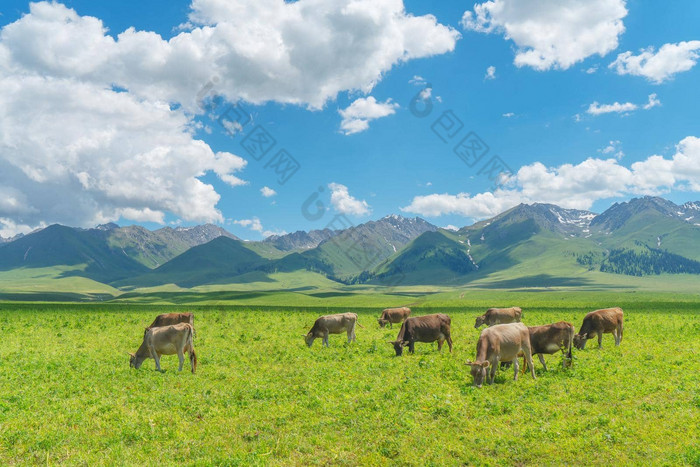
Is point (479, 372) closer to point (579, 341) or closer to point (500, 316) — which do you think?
point (579, 341)

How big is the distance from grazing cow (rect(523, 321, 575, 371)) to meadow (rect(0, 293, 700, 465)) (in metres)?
0.99

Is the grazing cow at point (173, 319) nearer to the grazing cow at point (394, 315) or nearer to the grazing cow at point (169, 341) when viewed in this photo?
the grazing cow at point (169, 341)

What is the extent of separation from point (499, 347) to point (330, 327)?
14.8 metres

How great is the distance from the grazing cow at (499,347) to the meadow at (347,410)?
754 millimetres

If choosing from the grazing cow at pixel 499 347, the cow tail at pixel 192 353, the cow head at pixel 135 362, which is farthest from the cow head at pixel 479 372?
the cow head at pixel 135 362

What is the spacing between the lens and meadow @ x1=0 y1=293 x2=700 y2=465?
39.3 feet

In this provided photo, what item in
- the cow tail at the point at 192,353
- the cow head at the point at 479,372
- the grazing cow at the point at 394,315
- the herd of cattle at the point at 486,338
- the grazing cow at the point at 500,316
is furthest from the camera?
the grazing cow at the point at 394,315

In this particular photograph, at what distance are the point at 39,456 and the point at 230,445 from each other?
5.68 metres

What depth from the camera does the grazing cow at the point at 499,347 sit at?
18666mm

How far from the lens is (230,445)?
12633 mm

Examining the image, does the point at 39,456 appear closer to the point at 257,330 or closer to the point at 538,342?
the point at 538,342

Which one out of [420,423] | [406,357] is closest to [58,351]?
[406,357]

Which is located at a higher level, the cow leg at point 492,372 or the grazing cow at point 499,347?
the grazing cow at point 499,347

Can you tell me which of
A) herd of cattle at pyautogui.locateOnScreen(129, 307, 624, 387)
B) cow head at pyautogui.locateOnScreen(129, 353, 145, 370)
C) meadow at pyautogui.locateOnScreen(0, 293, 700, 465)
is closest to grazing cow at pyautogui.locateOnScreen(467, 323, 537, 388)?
herd of cattle at pyautogui.locateOnScreen(129, 307, 624, 387)
